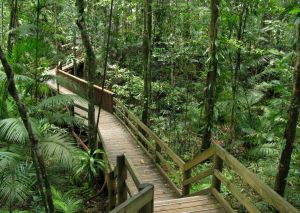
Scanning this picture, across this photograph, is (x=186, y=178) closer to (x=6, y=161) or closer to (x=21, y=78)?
(x=6, y=161)

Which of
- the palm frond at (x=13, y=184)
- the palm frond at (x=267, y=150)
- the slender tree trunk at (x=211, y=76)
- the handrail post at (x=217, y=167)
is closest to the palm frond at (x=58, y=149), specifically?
the palm frond at (x=13, y=184)

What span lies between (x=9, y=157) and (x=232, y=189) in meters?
3.41

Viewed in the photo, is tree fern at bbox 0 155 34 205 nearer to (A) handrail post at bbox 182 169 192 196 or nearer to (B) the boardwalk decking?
(B) the boardwalk decking

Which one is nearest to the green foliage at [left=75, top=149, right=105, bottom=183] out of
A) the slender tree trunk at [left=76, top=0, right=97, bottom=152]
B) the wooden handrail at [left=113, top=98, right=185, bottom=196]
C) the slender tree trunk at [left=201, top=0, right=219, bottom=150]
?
the slender tree trunk at [left=76, top=0, right=97, bottom=152]

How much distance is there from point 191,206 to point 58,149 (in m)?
2.60

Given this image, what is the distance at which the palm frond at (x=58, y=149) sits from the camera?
555 centimetres

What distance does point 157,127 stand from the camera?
1193 centimetres

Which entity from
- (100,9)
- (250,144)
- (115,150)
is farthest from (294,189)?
(100,9)

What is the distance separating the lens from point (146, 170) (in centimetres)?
780

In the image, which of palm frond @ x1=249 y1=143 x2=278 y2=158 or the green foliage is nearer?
palm frond @ x1=249 y1=143 x2=278 y2=158

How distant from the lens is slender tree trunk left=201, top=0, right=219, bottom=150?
753 centimetres

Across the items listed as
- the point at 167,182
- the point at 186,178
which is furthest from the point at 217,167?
the point at 167,182

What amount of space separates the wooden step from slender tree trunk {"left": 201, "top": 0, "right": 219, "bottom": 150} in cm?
374

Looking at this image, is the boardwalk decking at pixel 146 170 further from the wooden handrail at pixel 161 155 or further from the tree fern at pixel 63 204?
the tree fern at pixel 63 204
